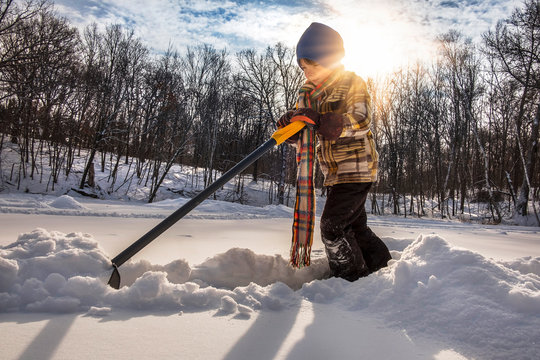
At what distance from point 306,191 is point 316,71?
79 centimetres

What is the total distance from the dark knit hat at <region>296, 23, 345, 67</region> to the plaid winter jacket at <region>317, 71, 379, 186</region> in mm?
147

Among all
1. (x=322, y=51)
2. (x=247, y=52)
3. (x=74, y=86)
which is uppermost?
(x=247, y=52)

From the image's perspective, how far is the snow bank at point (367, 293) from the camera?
927 mm

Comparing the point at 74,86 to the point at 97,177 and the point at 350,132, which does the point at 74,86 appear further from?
the point at 350,132

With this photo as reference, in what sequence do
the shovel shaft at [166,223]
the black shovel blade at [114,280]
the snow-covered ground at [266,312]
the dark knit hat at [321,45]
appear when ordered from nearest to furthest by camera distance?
the snow-covered ground at [266,312]
the black shovel blade at [114,280]
the shovel shaft at [166,223]
the dark knit hat at [321,45]

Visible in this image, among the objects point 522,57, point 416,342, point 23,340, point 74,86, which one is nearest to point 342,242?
point 416,342

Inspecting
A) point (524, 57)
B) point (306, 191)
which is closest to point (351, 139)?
point (306, 191)

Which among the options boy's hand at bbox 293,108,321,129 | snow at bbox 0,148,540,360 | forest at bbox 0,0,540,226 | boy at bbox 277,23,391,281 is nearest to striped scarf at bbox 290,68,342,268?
boy at bbox 277,23,391,281

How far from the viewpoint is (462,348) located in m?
0.87

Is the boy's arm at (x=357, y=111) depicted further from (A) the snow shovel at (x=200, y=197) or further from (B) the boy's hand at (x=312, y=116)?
(A) the snow shovel at (x=200, y=197)

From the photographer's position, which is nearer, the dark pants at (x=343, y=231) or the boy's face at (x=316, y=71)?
the dark pants at (x=343, y=231)

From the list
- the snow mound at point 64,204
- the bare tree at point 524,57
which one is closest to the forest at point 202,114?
the bare tree at point 524,57

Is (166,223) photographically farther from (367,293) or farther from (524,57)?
(524,57)

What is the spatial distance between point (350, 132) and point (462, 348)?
112 centimetres
